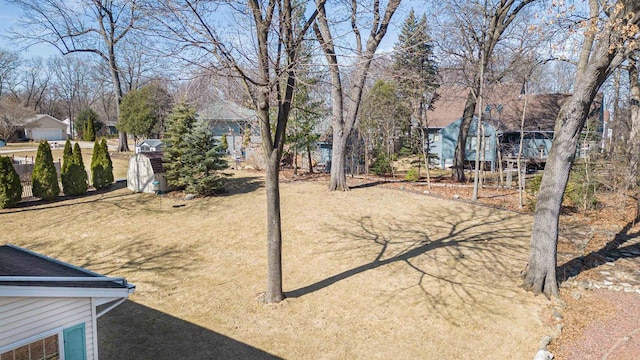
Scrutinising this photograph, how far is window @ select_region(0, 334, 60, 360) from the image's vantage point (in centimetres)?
385

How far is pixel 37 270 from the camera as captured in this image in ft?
16.4

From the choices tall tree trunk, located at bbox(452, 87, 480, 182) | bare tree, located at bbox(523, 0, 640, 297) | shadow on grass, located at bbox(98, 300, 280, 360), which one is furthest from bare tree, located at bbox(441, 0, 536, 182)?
shadow on grass, located at bbox(98, 300, 280, 360)

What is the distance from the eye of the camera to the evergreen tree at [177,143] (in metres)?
14.7

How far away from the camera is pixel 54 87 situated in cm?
5697

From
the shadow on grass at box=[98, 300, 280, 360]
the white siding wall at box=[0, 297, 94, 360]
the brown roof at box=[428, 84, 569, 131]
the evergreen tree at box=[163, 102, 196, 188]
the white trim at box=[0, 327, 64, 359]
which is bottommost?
the shadow on grass at box=[98, 300, 280, 360]

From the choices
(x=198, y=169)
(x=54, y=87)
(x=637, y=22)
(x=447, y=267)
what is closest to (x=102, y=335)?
(x=447, y=267)

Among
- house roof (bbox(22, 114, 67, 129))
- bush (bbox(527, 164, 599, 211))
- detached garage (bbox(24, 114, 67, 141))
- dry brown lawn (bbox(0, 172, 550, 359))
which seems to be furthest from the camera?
detached garage (bbox(24, 114, 67, 141))

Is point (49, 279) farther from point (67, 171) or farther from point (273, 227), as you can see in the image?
point (67, 171)

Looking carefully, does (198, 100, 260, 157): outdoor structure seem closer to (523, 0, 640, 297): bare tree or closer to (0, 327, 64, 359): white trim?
(523, 0, 640, 297): bare tree

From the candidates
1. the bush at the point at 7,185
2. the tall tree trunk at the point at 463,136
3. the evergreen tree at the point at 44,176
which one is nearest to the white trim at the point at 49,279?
the bush at the point at 7,185

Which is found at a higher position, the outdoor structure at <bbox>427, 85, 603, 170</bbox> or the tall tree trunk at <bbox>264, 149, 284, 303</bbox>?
the outdoor structure at <bbox>427, 85, 603, 170</bbox>

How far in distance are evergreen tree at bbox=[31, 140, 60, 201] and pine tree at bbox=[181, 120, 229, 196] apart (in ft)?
15.0

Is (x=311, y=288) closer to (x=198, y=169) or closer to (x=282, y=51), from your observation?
(x=282, y=51)

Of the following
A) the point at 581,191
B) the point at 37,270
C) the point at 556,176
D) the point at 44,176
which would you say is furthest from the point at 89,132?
the point at 556,176
